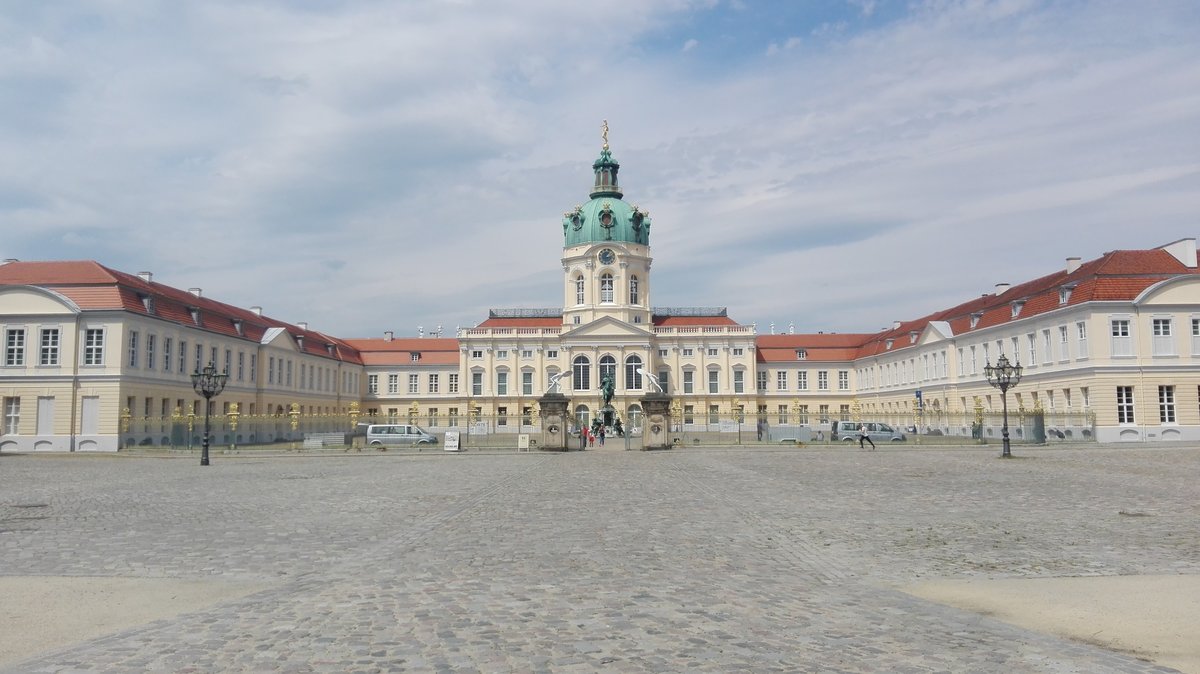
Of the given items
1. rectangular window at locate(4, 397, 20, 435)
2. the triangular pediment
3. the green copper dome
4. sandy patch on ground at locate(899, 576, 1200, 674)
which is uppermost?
the green copper dome

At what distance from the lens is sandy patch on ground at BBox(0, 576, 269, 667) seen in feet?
24.5

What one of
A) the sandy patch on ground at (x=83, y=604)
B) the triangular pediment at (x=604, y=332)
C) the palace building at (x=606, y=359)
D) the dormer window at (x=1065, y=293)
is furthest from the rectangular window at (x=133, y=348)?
the dormer window at (x=1065, y=293)

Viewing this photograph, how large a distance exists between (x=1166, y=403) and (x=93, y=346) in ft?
193

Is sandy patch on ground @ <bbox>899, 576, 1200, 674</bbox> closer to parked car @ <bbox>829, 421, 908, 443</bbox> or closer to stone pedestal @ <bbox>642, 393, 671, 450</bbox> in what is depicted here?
stone pedestal @ <bbox>642, 393, 671, 450</bbox>

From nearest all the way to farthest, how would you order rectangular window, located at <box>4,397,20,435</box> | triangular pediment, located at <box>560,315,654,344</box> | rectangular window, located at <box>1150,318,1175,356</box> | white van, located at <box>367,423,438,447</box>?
rectangular window, located at <box>4,397,20,435</box> < rectangular window, located at <box>1150,318,1175,356</box> < white van, located at <box>367,423,438,447</box> < triangular pediment, located at <box>560,315,654,344</box>

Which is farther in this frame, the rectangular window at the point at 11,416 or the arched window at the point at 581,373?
the arched window at the point at 581,373

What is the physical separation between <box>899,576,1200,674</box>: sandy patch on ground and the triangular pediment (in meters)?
77.6

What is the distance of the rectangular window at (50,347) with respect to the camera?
1940 inches

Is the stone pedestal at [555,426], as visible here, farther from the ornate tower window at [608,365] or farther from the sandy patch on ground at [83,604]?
the ornate tower window at [608,365]

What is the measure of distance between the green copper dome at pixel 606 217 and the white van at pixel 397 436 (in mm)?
39693

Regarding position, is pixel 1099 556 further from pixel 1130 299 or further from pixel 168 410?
pixel 168 410

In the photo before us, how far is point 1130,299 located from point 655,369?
47.5 metres

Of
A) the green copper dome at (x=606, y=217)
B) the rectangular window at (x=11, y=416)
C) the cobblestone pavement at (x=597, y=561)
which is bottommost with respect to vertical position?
the cobblestone pavement at (x=597, y=561)

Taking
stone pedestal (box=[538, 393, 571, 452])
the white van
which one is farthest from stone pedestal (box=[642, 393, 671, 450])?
the white van
